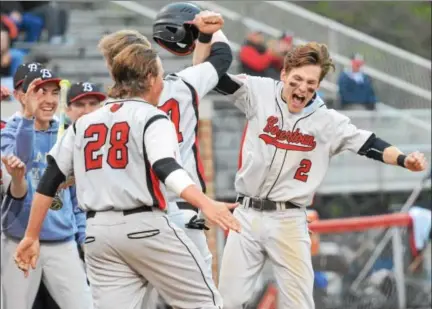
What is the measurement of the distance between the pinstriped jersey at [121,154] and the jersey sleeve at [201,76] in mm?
733

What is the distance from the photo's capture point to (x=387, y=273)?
1354 cm

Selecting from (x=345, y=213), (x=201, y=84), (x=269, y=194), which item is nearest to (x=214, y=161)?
(x=345, y=213)

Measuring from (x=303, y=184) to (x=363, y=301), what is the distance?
5.58 meters

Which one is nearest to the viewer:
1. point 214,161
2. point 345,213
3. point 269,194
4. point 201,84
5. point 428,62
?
point 201,84

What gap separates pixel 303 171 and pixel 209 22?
1415mm

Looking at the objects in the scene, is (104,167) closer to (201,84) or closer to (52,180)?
(52,180)

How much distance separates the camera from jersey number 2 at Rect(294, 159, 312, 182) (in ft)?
26.2

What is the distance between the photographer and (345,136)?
796 centimetres

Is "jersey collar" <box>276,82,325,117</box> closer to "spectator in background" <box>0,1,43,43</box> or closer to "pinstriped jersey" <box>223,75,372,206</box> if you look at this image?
"pinstriped jersey" <box>223,75,372,206</box>

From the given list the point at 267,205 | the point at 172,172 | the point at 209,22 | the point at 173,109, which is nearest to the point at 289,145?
the point at 267,205

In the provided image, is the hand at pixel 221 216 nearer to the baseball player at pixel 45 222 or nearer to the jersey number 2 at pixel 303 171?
the jersey number 2 at pixel 303 171

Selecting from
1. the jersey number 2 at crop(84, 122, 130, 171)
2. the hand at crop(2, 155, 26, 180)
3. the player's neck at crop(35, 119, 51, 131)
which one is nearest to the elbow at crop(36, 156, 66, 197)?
the jersey number 2 at crop(84, 122, 130, 171)

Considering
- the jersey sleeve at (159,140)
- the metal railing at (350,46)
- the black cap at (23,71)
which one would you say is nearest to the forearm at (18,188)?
the black cap at (23,71)

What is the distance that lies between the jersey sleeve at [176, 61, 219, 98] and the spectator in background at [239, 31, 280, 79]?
9259 millimetres
